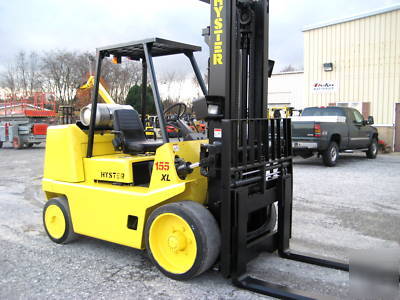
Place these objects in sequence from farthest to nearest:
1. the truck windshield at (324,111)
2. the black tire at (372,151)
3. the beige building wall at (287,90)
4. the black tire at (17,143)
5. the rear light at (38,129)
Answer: the beige building wall at (287,90) < the black tire at (17,143) < the rear light at (38,129) < the black tire at (372,151) < the truck windshield at (324,111)

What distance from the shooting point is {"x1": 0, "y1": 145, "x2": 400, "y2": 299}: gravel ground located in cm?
381

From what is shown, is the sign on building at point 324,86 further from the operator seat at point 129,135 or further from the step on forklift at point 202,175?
the operator seat at point 129,135

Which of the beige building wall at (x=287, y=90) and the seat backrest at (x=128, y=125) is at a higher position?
the beige building wall at (x=287, y=90)

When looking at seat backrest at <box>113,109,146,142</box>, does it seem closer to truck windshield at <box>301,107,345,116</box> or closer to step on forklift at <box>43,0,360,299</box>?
step on forklift at <box>43,0,360,299</box>

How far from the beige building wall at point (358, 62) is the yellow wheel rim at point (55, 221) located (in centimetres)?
1619

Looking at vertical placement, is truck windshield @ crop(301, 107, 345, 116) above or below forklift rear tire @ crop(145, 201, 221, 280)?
above

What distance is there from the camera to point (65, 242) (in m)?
5.20

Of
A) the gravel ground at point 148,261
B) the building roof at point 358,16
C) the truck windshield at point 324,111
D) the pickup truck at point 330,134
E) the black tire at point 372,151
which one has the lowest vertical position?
the gravel ground at point 148,261

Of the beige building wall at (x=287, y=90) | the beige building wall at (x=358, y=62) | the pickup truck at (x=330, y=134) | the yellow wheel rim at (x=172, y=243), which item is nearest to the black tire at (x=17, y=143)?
the pickup truck at (x=330, y=134)

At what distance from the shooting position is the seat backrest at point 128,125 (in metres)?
5.08

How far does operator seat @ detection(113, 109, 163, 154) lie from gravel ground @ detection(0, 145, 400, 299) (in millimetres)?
1270

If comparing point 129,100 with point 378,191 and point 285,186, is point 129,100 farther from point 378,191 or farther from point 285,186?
point 378,191

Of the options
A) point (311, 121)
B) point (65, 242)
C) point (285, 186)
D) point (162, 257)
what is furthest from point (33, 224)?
point (311, 121)

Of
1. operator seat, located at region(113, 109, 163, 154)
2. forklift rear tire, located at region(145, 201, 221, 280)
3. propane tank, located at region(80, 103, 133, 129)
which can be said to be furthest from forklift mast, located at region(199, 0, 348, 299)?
propane tank, located at region(80, 103, 133, 129)
